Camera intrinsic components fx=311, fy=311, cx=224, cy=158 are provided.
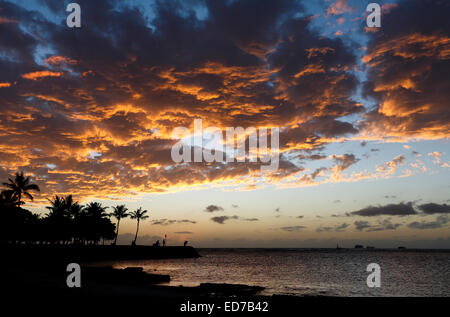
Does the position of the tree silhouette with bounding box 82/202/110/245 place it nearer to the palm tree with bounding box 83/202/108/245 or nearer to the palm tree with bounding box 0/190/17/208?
the palm tree with bounding box 83/202/108/245

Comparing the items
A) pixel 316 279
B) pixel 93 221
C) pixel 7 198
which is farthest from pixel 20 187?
pixel 316 279

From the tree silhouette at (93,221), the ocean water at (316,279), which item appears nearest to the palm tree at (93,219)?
the tree silhouette at (93,221)

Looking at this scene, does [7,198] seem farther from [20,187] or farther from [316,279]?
[316,279]

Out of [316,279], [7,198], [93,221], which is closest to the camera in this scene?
[316,279]

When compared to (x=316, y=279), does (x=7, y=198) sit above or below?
above

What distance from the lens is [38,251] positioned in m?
57.8

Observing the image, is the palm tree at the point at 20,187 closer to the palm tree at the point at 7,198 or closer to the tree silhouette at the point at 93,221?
the palm tree at the point at 7,198

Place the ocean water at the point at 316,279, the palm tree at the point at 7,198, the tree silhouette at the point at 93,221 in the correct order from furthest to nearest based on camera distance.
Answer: the tree silhouette at the point at 93,221 → the palm tree at the point at 7,198 → the ocean water at the point at 316,279
